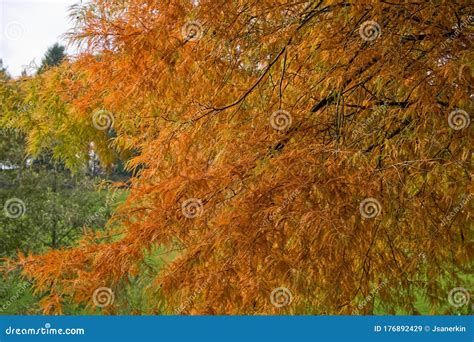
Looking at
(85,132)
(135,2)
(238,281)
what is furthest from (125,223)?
(85,132)

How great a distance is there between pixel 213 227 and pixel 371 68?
1660 mm

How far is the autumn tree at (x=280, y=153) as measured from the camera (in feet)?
11.1

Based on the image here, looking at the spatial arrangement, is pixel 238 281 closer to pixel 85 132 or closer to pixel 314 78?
pixel 314 78

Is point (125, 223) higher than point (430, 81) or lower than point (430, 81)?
lower

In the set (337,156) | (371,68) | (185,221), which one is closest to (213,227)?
(185,221)

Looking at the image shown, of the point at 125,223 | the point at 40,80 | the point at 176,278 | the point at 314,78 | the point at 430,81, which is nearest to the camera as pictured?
the point at 176,278

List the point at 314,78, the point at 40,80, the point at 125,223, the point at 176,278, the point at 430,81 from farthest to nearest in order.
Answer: the point at 40,80, the point at 314,78, the point at 430,81, the point at 125,223, the point at 176,278

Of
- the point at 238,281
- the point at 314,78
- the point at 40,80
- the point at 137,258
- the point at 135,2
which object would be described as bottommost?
the point at 238,281

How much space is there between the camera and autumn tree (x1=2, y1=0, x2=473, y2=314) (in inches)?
133

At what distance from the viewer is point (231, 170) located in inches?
140

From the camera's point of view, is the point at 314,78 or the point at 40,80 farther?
the point at 40,80

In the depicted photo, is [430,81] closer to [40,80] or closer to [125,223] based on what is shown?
[125,223]

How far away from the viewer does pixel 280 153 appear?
12.7 ft

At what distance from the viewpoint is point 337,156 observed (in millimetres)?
3557
